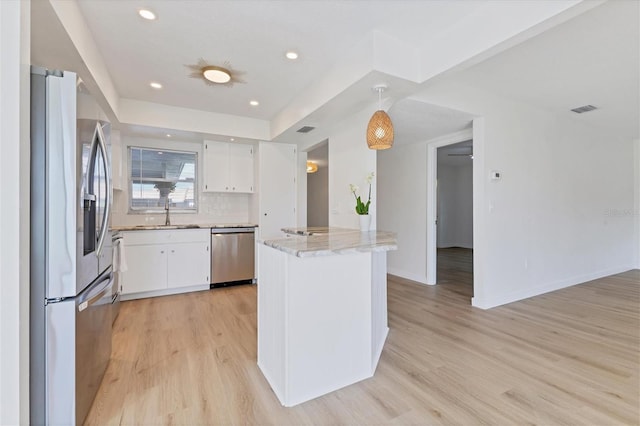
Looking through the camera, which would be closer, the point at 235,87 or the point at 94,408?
the point at 94,408

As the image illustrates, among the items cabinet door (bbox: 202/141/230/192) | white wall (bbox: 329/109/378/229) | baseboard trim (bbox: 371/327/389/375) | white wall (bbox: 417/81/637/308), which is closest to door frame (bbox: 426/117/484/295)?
white wall (bbox: 417/81/637/308)

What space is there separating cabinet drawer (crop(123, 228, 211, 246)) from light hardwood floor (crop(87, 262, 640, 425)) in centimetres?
83

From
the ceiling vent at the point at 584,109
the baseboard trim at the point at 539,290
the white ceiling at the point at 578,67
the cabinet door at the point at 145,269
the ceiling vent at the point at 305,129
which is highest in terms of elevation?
the ceiling vent at the point at 584,109

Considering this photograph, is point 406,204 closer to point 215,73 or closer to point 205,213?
point 205,213

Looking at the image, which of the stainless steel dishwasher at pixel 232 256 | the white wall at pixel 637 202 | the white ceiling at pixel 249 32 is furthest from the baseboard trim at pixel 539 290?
the stainless steel dishwasher at pixel 232 256

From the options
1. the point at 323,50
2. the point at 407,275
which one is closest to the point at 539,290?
the point at 407,275

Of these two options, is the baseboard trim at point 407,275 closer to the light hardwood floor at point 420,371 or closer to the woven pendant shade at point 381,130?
the light hardwood floor at point 420,371

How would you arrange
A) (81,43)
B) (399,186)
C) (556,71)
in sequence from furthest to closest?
1. (399,186)
2. (556,71)
3. (81,43)

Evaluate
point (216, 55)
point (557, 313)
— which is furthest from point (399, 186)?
point (216, 55)

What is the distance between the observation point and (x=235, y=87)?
10.6 ft

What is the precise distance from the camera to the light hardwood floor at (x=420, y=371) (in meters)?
1.62

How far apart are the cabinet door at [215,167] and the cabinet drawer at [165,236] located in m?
0.75

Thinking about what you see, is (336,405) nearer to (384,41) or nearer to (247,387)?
(247,387)

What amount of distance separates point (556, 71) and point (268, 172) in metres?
3.66
